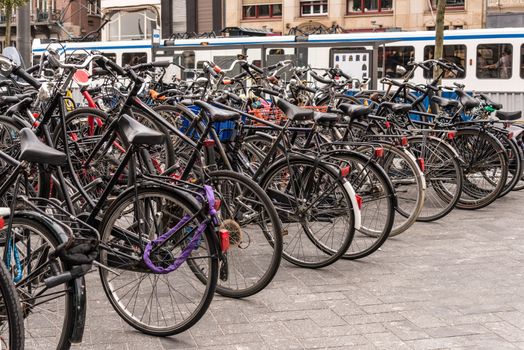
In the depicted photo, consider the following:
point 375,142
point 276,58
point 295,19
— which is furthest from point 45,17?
point 375,142

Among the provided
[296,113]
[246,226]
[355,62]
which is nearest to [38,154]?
[246,226]

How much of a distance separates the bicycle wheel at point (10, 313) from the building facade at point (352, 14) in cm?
2749

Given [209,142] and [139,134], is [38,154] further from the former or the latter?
[209,142]

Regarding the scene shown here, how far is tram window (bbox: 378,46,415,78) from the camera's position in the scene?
21.6 metres

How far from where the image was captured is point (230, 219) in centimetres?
489

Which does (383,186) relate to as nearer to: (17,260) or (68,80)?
(68,80)

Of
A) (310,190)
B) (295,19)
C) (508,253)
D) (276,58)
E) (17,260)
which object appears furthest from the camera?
(295,19)

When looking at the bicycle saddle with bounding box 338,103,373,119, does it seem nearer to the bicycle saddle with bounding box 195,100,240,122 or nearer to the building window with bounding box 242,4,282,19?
the bicycle saddle with bounding box 195,100,240,122

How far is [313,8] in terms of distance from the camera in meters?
34.8

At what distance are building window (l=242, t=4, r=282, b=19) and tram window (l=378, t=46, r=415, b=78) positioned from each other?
14.4 metres

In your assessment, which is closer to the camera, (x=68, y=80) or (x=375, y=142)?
(x=68, y=80)

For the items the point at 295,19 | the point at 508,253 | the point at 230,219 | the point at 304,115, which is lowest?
the point at 508,253

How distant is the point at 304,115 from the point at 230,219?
40.2 inches

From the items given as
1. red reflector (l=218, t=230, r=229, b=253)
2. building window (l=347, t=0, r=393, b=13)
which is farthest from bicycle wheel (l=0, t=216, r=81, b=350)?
building window (l=347, t=0, r=393, b=13)
